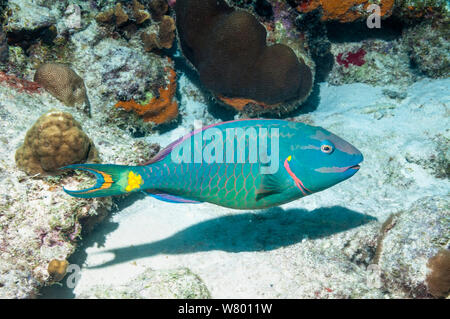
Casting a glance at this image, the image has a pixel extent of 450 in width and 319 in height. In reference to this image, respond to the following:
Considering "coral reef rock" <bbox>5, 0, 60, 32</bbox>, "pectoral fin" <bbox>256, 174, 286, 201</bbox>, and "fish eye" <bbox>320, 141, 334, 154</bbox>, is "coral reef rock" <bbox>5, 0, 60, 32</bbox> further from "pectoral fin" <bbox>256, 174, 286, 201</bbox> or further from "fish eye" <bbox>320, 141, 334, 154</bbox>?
"fish eye" <bbox>320, 141, 334, 154</bbox>

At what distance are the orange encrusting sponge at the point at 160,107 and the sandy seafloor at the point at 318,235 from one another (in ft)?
6.29

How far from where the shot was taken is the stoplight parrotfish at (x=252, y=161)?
107 inches

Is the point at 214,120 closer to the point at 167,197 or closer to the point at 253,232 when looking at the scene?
the point at 253,232

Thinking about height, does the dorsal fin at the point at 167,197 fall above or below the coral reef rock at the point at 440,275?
above

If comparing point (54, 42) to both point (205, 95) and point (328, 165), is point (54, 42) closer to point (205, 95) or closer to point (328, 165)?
point (205, 95)

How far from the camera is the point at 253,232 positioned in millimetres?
4199

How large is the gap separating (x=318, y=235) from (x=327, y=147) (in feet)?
5.52

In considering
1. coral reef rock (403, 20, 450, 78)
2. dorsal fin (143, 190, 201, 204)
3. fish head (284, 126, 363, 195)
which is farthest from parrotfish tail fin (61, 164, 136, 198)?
coral reef rock (403, 20, 450, 78)

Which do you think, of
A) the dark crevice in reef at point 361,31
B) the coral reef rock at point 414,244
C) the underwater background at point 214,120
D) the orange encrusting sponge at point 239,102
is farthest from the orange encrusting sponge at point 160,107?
the coral reef rock at point 414,244

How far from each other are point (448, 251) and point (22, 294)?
4413mm

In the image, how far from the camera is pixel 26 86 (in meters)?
4.76

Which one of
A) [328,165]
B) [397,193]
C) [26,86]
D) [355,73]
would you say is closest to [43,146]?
[26,86]

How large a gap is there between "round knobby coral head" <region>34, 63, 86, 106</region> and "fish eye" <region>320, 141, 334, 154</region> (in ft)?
14.4

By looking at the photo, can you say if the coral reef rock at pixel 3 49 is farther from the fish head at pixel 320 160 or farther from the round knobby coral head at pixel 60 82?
the fish head at pixel 320 160
